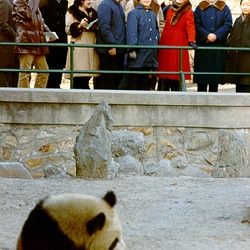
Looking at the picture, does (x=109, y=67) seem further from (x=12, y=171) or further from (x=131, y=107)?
(x=12, y=171)

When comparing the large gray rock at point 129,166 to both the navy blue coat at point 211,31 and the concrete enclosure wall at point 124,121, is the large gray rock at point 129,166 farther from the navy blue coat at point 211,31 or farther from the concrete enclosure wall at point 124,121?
the navy blue coat at point 211,31

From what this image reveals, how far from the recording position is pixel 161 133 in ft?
40.9

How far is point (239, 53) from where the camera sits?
44.5 ft

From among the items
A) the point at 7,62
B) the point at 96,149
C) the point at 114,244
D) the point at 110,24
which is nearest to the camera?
the point at 114,244

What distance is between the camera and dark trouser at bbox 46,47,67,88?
13633 mm

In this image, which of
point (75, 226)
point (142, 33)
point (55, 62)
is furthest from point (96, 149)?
point (75, 226)

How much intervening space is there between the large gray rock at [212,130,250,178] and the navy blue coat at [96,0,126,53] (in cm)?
260

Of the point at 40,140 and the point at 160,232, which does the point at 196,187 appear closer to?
the point at 160,232

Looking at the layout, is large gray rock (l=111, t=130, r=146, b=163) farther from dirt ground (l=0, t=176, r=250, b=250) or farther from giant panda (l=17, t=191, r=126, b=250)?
giant panda (l=17, t=191, r=126, b=250)

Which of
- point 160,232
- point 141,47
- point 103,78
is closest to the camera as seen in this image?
point 160,232

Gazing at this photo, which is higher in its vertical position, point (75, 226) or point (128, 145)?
point (75, 226)

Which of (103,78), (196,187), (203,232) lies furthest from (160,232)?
(103,78)

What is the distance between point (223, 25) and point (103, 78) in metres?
1.80

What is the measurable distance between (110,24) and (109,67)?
1.83 feet
